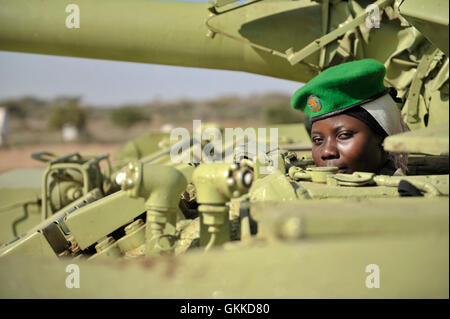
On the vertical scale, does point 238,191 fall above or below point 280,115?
below

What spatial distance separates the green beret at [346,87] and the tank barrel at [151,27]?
124 cm

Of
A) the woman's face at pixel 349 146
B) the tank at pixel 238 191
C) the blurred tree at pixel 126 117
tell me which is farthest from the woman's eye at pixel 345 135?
the blurred tree at pixel 126 117

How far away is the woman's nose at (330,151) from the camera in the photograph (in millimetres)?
2727

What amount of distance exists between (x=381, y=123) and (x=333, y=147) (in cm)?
26

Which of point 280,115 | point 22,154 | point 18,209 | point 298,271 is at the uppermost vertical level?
point 280,115

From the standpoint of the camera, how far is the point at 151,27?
4.01 meters

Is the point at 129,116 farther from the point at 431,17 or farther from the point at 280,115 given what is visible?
the point at 431,17

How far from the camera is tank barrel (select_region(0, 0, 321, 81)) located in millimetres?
3955

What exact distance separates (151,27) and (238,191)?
98.4 inches

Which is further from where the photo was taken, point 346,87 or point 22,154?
point 22,154

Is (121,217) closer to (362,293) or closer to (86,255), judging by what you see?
(86,255)

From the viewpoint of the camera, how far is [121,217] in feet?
9.08

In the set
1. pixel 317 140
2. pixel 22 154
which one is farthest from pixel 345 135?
pixel 22 154

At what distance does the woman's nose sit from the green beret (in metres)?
0.15
